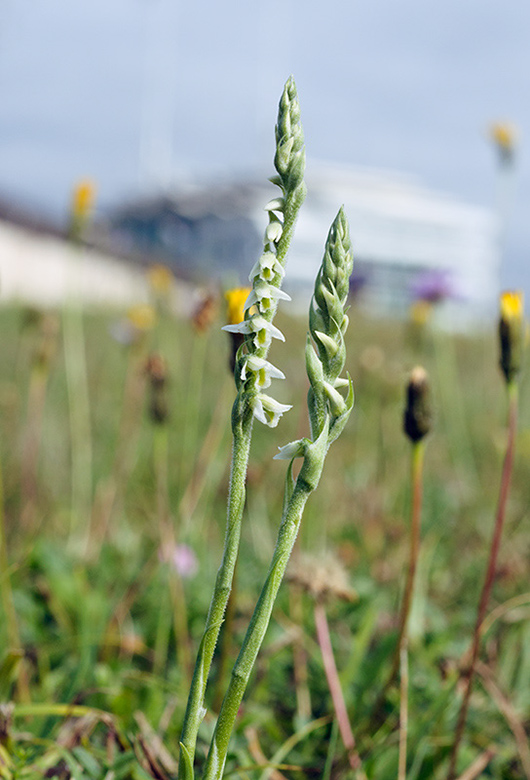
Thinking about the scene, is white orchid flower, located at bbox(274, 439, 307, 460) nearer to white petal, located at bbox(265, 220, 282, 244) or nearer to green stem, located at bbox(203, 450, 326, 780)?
green stem, located at bbox(203, 450, 326, 780)

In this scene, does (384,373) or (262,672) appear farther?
(384,373)

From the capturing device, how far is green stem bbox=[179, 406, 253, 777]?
58 centimetres

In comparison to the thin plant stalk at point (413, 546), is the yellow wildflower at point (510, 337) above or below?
above

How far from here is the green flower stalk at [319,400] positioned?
0.55 metres

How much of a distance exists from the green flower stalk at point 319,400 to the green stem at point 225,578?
3 cm

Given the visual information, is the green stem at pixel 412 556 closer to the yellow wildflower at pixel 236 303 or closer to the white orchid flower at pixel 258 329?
the yellow wildflower at pixel 236 303

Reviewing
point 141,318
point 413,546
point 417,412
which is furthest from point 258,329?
point 141,318

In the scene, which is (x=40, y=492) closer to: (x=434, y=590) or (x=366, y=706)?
(x=434, y=590)

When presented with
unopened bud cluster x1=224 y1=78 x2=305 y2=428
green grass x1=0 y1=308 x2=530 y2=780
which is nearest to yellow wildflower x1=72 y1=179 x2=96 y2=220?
green grass x1=0 y1=308 x2=530 y2=780

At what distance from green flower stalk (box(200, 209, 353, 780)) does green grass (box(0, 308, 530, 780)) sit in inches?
15.1

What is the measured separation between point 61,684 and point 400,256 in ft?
107

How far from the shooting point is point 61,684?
1338 mm

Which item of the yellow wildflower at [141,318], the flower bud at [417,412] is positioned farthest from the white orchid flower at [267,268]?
the yellow wildflower at [141,318]

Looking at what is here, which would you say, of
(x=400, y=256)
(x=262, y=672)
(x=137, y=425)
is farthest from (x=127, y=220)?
(x=262, y=672)
